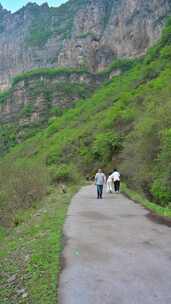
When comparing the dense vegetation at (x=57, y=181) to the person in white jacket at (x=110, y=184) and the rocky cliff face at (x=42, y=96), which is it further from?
the rocky cliff face at (x=42, y=96)

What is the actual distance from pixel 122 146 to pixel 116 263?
3558 centimetres

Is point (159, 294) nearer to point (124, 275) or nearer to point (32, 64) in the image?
point (124, 275)

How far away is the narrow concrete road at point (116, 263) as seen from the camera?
212 inches

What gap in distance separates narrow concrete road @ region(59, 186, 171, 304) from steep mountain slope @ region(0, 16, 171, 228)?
28.8ft

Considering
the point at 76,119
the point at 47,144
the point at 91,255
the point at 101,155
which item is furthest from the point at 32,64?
the point at 91,255

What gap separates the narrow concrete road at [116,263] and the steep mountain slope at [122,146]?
8.77 m

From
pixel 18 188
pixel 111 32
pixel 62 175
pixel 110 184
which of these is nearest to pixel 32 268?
pixel 110 184

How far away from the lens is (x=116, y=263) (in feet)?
22.6

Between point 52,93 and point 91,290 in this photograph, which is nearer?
point 91,290

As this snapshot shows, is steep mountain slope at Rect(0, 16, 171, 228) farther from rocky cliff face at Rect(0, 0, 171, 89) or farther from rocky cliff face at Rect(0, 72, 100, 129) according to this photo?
rocky cliff face at Rect(0, 0, 171, 89)

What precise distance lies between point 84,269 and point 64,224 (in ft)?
16.4

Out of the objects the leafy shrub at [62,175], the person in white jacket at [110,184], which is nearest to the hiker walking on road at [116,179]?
the person in white jacket at [110,184]

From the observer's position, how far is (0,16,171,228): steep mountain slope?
21844 mm

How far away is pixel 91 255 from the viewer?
747 centimetres
